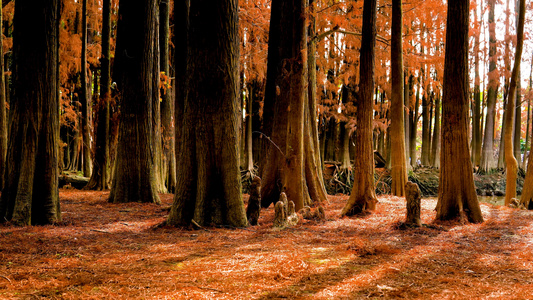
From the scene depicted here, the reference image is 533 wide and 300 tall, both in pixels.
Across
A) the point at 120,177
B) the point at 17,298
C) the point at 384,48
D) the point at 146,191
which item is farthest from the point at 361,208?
the point at 384,48

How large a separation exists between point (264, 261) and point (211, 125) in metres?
2.69

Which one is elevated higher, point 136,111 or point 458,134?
point 136,111

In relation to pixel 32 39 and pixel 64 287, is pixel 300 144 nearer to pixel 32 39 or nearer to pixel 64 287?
pixel 32 39

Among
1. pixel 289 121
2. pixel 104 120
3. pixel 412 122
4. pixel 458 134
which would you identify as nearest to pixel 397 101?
pixel 458 134

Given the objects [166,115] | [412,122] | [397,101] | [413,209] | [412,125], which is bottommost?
[413,209]

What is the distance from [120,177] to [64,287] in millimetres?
6568

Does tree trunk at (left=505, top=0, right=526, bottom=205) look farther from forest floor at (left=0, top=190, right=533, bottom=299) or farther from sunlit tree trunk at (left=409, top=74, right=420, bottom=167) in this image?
sunlit tree trunk at (left=409, top=74, right=420, bottom=167)

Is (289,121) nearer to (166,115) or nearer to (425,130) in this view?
(166,115)

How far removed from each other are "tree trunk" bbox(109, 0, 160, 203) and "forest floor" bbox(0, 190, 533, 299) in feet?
8.26

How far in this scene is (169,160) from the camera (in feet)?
43.7

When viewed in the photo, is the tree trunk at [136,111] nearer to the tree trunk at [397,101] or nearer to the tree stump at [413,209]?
the tree stump at [413,209]

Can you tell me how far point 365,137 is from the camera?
8438 millimetres

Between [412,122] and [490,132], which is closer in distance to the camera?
[490,132]

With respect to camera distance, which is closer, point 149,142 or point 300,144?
point 300,144
